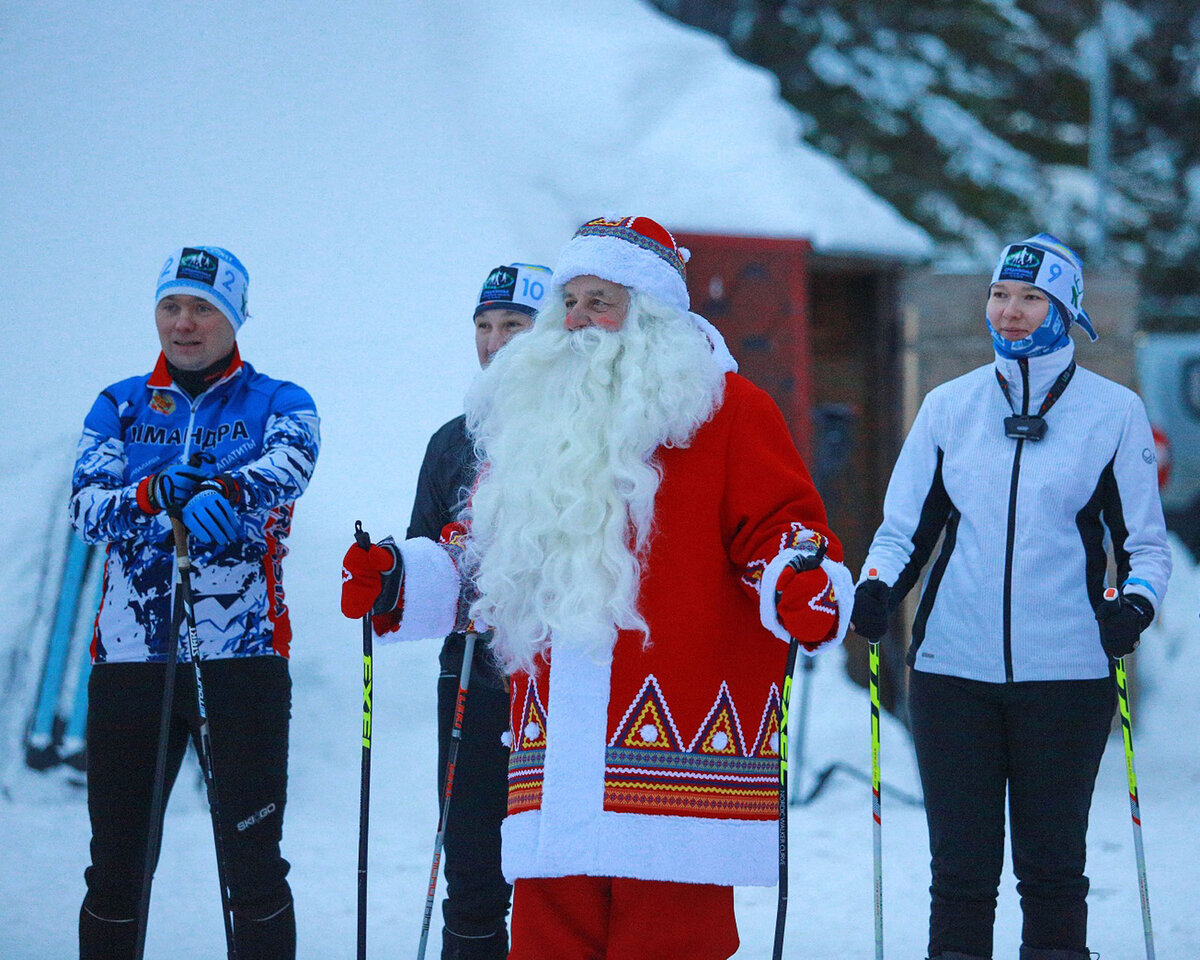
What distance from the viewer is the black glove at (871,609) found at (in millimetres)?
3127

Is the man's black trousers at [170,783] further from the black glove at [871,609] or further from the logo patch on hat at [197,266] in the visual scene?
the black glove at [871,609]

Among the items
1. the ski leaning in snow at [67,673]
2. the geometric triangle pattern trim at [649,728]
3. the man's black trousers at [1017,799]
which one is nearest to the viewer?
the geometric triangle pattern trim at [649,728]

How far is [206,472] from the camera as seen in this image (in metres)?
3.26

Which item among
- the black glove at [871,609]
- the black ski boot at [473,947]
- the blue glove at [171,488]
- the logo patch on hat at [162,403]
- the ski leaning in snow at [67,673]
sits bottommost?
the black ski boot at [473,947]

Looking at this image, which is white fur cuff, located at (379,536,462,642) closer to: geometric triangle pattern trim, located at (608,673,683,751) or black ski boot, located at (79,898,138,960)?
geometric triangle pattern trim, located at (608,673,683,751)

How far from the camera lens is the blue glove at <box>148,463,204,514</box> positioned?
3043mm

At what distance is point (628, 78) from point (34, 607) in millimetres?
5392

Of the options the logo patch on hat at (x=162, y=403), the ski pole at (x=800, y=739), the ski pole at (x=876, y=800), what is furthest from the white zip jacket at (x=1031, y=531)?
the ski pole at (x=800, y=739)

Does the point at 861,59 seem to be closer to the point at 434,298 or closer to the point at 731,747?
the point at 434,298

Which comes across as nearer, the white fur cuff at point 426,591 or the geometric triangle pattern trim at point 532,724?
the geometric triangle pattern trim at point 532,724

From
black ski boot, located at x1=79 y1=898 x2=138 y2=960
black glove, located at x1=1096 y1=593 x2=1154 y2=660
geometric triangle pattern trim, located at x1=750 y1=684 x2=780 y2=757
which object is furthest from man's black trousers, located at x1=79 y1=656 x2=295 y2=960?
black glove, located at x1=1096 y1=593 x2=1154 y2=660

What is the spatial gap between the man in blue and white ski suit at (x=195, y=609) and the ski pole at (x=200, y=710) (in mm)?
20

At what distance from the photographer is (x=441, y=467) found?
3.47 metres

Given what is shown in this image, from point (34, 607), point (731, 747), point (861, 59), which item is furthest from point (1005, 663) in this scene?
point (861, 59)
